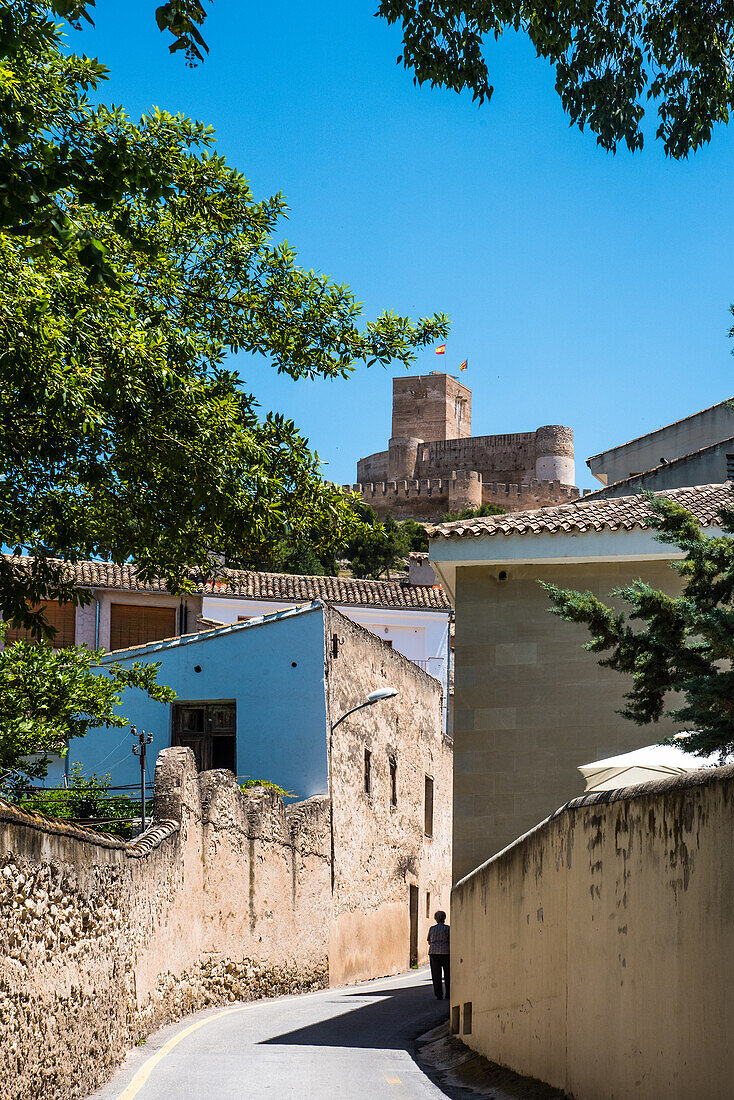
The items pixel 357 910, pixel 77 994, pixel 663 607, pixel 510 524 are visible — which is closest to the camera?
pixel 77 994

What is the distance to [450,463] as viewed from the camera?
355 ft

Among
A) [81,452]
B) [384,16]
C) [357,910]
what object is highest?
[384,16]

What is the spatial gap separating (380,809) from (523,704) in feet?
36.4

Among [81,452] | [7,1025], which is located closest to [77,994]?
[7,1025]

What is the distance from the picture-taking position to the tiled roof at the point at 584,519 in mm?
16797

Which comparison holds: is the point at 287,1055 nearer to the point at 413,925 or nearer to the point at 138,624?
the point at 413,925

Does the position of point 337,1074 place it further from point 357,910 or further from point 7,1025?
point 357,910

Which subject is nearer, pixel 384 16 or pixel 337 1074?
pixel 384 16

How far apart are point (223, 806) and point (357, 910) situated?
8.11 metres

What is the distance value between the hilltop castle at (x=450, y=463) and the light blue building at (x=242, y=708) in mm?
59719

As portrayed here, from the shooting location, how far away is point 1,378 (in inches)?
343

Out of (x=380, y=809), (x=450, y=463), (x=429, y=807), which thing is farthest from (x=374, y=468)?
(x=380, y=809)

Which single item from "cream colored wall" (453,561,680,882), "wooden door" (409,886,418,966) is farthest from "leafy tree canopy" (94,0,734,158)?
"wooden door" (409,886,418,966)

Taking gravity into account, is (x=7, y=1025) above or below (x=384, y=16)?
below
